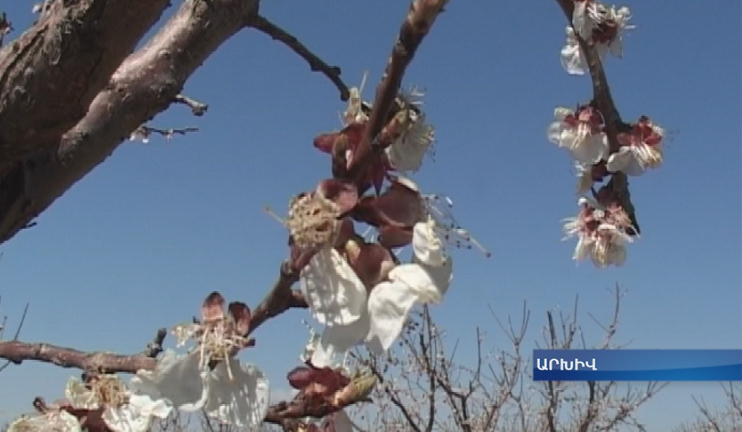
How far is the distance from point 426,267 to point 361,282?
4 centimetres

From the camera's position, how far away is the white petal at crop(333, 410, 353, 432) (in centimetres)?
67

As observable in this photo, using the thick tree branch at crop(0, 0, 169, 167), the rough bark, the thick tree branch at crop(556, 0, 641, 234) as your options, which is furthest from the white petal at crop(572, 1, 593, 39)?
the thick tree branch at crop(0, 0, 169, 167)

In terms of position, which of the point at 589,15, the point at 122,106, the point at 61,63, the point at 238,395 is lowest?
the point at 238,395

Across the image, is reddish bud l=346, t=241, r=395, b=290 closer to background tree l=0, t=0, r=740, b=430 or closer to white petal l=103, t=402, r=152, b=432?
background tree l=0, t=0, r=740, b=430

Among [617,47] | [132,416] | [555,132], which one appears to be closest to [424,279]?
[132,416]

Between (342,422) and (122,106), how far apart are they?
589 mm

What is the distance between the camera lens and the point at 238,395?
608 millimetres

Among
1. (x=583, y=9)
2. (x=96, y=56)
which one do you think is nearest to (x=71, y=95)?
(x=96, y=56)

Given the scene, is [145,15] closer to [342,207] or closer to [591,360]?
[342,207]

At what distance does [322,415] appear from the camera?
668 mm

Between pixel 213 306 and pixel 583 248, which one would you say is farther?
pixel 583 248

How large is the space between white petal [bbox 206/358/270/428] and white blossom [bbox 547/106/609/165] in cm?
67

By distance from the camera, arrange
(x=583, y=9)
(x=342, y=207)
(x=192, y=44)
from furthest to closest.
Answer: (x=583, y=9)
(x=192, y=44)
(x=342, y=207)

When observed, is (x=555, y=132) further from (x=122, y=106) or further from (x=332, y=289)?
(x=332, y=289)
